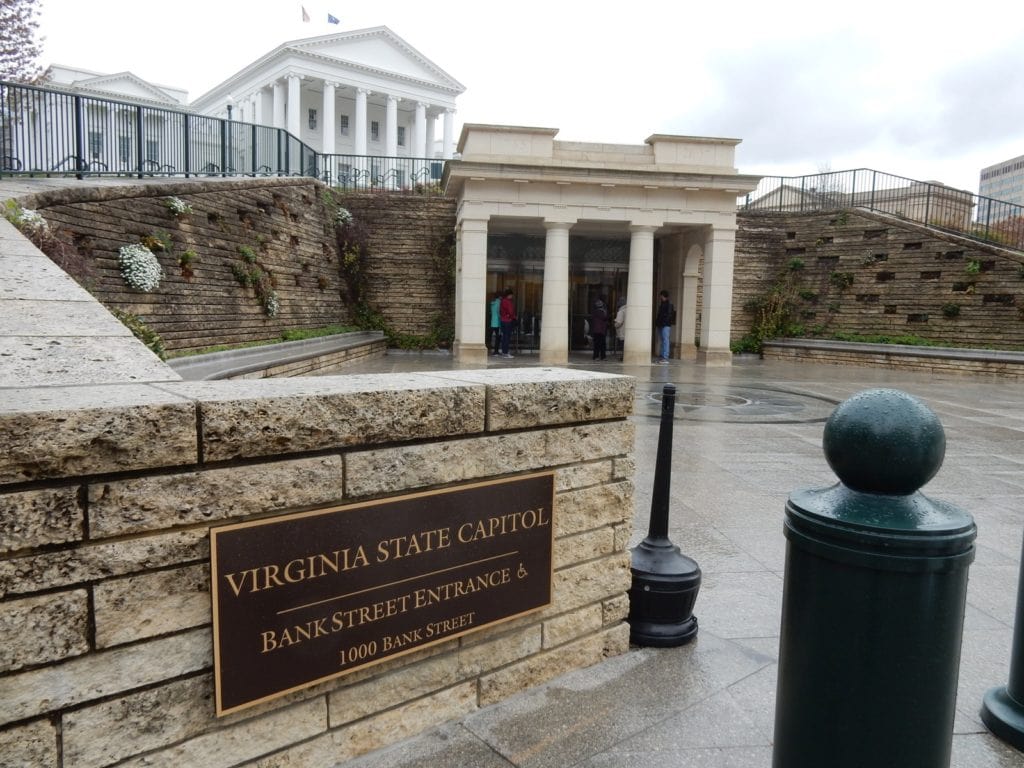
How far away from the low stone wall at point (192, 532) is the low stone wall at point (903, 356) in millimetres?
20279

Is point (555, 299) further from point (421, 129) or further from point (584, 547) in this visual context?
point (421, 129)

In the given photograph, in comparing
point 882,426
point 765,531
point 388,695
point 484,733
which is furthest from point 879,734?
point 765,531

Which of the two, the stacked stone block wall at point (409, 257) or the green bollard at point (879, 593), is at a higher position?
the stacked stone block wall at point (409, 257)

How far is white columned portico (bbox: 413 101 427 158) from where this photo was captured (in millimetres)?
64188

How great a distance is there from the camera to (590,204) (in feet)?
65.7

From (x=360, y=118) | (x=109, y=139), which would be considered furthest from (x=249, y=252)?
(x=360, y=118)

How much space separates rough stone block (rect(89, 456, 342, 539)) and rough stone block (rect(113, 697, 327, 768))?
690mm

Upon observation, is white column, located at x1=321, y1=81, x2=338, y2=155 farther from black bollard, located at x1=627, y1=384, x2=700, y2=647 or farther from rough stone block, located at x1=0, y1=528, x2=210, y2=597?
rough stone block, located at x1=0, y1=528, x2=210, y2=597

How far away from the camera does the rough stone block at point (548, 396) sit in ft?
9.52

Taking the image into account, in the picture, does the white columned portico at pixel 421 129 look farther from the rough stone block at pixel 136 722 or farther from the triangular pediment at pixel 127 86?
the rough stone block at pixel 136 722

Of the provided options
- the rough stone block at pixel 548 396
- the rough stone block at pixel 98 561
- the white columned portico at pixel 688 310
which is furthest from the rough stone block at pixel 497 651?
the white columned portico at pixel 688 310

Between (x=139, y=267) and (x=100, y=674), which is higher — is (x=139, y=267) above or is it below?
above

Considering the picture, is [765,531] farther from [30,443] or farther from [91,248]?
[91,248]

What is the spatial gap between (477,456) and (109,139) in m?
14.4
